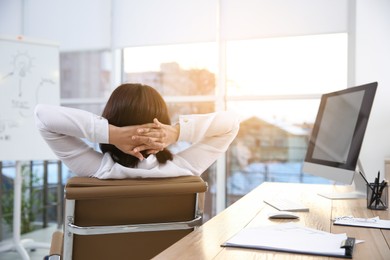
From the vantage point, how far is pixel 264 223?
4.08 feet

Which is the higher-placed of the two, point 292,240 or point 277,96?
point 277,96

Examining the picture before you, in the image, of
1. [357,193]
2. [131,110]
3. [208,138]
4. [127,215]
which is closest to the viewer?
[127,215]

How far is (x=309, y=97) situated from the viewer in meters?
3.68

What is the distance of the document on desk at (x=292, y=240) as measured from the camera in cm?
90

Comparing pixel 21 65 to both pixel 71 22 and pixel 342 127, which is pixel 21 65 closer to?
pixel 71 22

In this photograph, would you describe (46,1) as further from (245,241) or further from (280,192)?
(245,241)

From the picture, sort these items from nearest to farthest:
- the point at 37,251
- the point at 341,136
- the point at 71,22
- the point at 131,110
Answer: the point at 131,110 < the point at 341,136 < the point at 37,251 < the point at 71,22

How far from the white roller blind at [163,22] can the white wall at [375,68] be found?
1342mm

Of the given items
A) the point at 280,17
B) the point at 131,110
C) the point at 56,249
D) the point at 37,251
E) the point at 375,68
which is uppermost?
the point at 280,17

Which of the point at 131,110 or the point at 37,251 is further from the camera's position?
the point at 37,251

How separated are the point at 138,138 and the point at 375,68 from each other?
2835 mm

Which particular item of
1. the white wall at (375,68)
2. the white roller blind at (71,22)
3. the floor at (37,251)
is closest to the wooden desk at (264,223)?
the white wall at (375,68)

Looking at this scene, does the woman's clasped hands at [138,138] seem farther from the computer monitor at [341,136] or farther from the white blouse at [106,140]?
the computer monitor at [341,136]

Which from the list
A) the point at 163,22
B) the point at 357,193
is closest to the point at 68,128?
the point at 357,193
